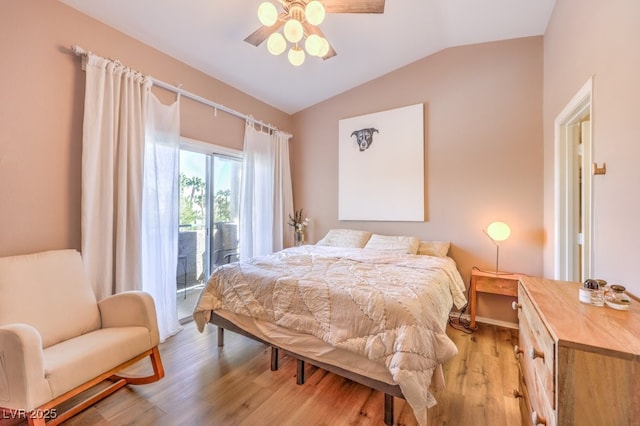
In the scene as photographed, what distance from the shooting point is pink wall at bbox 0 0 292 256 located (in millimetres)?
1788

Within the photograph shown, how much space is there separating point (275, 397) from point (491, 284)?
2.35m

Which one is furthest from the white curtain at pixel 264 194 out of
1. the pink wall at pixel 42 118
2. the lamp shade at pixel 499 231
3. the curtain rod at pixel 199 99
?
the lamp shade at pixel 499 231

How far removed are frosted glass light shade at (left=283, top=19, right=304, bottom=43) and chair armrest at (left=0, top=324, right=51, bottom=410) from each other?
222cm

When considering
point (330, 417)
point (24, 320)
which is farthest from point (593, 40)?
point (24, 320)

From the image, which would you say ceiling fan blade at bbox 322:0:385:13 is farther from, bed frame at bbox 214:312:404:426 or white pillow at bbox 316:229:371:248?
white pillow at bbox 316:229:371:248

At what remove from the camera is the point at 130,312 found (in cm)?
188

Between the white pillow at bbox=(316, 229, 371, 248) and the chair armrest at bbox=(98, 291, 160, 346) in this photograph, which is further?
the white pillow at bbox=(316, 229, 371, 248)

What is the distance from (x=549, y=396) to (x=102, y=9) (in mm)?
3587

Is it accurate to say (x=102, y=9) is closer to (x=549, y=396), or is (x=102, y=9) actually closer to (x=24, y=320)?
(x=24, y=320)

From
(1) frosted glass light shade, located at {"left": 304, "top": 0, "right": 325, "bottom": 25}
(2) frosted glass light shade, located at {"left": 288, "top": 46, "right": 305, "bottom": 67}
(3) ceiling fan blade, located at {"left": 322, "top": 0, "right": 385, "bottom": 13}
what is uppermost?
(3) ceiling fan blade, located at {"left": 322, "top": 0, "right": 385, "bottom": 13}

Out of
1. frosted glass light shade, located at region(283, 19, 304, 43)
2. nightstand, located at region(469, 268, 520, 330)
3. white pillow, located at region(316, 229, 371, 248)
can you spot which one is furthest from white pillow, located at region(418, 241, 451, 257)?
frosted glass light shade, located at region(283, 19, 304, 43)

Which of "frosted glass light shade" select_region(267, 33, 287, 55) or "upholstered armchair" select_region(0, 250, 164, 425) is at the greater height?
"frosted glass light shade" select_region(267, 33, 287, 55)

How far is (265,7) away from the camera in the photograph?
1599 millimetres

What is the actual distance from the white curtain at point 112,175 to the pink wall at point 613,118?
3.19 m
